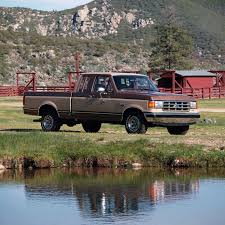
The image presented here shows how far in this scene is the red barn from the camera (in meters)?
77.8

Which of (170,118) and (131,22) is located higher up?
(131,22)

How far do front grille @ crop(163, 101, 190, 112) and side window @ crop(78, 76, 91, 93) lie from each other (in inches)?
115

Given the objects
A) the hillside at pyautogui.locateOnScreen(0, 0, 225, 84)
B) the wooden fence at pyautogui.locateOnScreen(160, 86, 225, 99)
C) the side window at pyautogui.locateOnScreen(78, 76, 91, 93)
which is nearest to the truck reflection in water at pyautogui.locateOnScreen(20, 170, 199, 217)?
the side window at pyautogui.locateOnScreen(78, 76, 91, 93)

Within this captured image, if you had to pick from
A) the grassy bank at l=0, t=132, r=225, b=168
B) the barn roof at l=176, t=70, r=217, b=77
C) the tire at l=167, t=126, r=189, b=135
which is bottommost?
the grassy bank at l=0, t=132, r=225, b=168

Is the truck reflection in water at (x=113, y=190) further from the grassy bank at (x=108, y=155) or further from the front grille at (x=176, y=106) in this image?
the front grille at (x=176, y=106)

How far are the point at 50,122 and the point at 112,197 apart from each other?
11.6m

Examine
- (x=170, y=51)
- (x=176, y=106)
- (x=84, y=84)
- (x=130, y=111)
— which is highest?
(x=170, y=51)

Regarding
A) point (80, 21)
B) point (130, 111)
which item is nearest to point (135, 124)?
point (130, 111)

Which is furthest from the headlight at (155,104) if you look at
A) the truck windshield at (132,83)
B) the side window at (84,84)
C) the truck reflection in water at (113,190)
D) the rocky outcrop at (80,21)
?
the rocky outcrop at (80,21)

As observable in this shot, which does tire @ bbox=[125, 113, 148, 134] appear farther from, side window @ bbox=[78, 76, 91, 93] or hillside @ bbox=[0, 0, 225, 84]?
hillside @ bbox=[0, 0, 225, 84]

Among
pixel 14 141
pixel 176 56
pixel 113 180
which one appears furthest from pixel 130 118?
pixel 176 56

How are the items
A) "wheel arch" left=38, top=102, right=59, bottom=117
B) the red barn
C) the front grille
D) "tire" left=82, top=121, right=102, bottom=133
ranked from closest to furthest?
the front grille, "wheel arch" left=38, top=102, right=59, bottom=117, "tire" left=82, top=121, right=102, bottom=133, the red barn

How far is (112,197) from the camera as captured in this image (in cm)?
1636

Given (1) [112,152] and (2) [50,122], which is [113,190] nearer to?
(1) [112,152]
